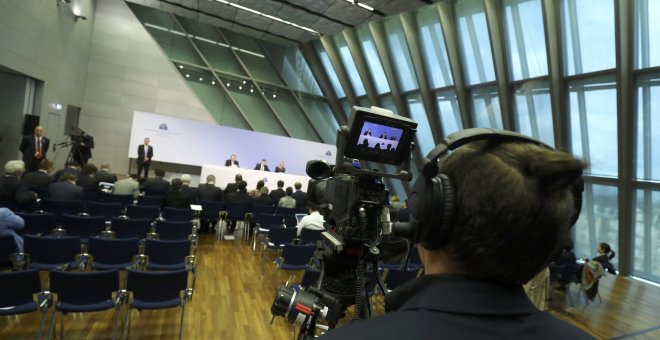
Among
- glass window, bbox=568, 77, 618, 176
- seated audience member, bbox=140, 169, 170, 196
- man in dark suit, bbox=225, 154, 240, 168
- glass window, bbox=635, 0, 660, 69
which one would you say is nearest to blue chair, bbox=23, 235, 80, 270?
seated audience member, bbox=140, 169, 170, 196

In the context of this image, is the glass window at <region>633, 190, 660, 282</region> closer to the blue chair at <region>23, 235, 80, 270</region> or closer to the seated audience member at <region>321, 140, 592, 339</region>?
the seated audience member at <region>321, 140, 592, 339</region>

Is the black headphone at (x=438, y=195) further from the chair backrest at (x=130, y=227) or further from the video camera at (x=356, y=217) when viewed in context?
the chair backrest at (x=130, y=227)

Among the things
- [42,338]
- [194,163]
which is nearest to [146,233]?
[42,338]

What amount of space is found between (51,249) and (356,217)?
368cm

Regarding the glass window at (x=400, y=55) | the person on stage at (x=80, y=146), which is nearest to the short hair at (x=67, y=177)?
the person on stage at (x=80, y=146)

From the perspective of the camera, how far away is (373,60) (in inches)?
469

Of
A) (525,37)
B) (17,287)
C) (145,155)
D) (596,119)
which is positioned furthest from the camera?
(145,155)

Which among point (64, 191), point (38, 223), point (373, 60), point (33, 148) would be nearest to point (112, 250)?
point (38, 223)

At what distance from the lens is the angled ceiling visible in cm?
912

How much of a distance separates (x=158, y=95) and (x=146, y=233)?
962cm

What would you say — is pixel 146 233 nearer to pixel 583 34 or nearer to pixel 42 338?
pixel 42 338

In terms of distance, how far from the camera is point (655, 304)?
608cm

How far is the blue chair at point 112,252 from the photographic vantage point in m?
3.77

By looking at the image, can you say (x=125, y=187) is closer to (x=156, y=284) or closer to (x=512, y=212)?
(x=156, y=284)
